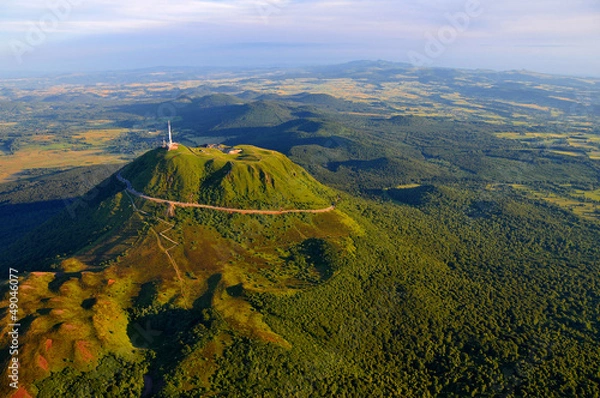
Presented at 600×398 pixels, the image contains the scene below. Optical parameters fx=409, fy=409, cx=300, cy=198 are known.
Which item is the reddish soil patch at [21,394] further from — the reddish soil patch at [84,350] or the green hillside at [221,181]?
the green hillside at [221,181]

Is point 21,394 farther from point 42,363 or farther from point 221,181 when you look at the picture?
point 221,181

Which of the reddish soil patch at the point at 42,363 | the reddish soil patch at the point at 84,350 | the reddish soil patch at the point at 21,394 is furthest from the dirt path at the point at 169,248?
the reddish soil patch at the point at 21,394

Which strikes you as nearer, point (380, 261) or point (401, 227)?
point (380, 261)

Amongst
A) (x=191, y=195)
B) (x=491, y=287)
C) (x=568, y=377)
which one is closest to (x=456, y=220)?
(x=491, y=287)

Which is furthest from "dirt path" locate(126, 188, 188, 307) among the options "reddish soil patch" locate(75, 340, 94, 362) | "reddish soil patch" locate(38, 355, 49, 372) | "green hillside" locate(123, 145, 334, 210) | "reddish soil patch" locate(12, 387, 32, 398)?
"reddish soil patch" locate(12, 387, 32, 398)

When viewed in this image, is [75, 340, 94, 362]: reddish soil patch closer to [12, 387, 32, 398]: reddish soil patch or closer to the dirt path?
[12, 387, 32, 398]: reddish soil patch

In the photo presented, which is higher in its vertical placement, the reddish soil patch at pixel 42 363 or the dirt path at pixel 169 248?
the reddish soil patch at pixel 42 363

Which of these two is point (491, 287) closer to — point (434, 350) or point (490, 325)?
point (490, 325)
